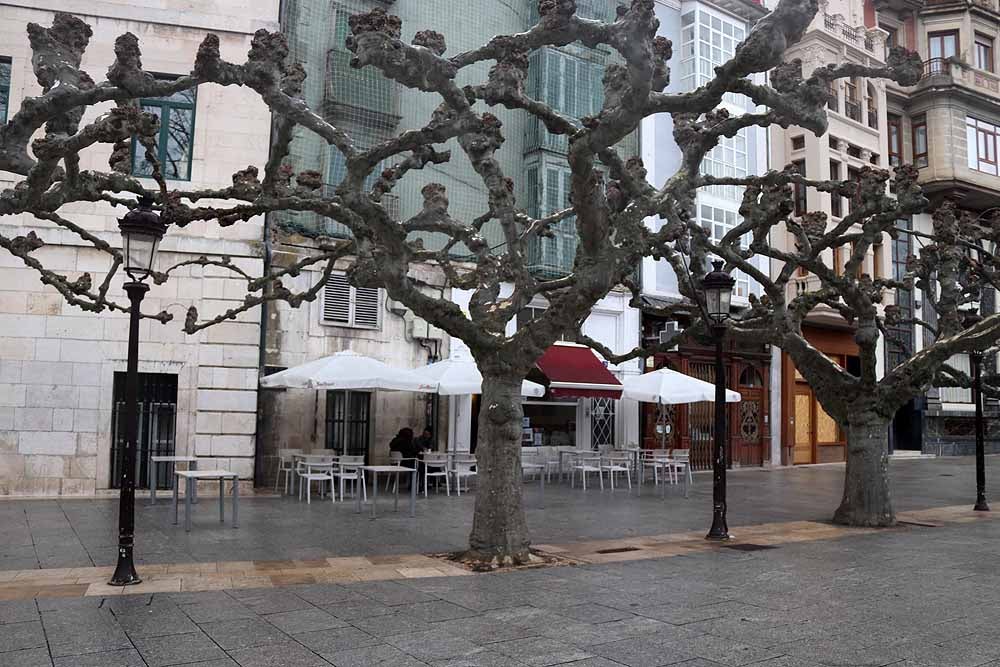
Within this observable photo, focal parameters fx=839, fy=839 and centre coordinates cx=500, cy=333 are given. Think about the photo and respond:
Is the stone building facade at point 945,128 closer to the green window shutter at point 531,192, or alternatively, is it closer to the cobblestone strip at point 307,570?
the green window shutter at point 531,192

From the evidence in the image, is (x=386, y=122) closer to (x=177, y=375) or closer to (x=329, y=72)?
(x=329, y=72)

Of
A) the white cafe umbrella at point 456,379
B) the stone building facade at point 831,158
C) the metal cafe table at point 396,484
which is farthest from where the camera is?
the stone building facade at point 831,158

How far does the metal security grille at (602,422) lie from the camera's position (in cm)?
2339

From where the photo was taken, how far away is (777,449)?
90.1ft

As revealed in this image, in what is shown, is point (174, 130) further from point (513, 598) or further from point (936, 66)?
point (936, 66)

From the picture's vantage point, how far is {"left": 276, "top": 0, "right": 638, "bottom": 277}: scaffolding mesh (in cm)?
1892

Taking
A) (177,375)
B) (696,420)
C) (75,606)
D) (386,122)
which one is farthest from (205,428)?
(696,420)

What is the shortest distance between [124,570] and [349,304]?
11573mm

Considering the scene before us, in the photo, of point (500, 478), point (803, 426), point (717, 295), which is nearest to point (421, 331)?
point (717, 295)

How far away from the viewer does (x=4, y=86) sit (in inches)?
639

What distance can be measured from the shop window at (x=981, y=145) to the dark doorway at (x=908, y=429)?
30.8ft

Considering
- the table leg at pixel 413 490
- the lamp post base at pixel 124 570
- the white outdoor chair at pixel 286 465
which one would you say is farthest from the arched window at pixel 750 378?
the lamp post base at pixel 124 570

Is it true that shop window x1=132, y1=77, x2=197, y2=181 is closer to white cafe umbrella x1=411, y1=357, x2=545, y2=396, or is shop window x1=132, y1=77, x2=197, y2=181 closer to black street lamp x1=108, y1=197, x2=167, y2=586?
white cafe umbrella x1=411, y1=357, x2=545, y2=396

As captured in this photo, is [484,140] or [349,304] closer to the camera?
[484,140]
